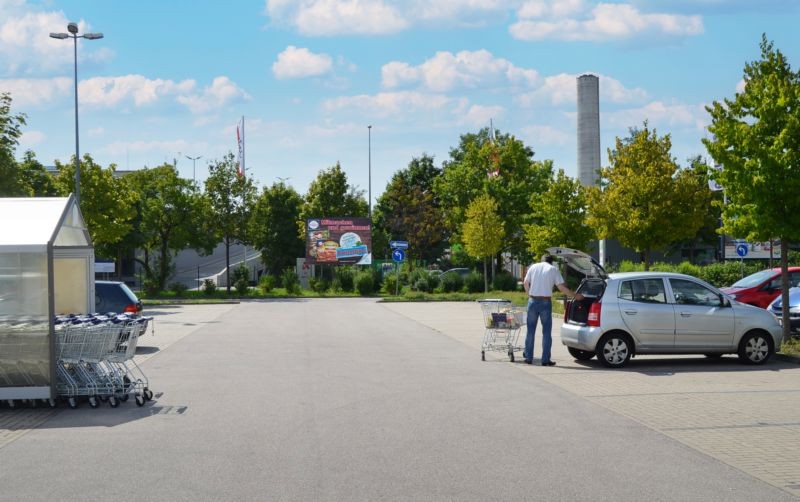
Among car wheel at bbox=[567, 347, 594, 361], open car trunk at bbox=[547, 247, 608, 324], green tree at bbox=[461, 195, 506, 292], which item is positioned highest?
green tree at bbox=[461, 195, 506, 292]

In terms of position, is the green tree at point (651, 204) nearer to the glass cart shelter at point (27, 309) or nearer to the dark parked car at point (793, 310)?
the dark parked car at point (793, 310)

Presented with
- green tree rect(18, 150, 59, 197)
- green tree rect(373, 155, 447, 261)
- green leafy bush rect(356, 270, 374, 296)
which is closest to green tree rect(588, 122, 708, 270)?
green leafy bush rect(356, 270, 374, 296)

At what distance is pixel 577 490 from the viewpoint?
21.0 ft

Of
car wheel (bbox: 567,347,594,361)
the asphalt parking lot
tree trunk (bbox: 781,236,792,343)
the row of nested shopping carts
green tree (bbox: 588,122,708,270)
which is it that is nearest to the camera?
the asphalt parking lot

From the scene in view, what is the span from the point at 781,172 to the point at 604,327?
15.9 ft

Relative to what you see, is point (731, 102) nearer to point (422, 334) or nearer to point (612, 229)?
point (422, 334)

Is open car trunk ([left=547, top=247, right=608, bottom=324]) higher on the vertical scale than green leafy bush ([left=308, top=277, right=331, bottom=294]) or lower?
higher

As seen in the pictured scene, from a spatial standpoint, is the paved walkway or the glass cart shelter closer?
the paved walkway

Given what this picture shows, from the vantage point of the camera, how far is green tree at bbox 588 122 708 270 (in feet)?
87.4

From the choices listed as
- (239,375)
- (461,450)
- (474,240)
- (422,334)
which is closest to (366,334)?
(422,334)

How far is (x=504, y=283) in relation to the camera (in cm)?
4659

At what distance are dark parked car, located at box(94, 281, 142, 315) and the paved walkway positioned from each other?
7.91m

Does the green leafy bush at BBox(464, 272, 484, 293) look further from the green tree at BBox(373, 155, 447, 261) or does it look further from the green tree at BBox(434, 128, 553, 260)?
the green tree at BBox(373, 155, 447, 261)

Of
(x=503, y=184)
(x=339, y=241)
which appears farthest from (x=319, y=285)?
(x=503, y=184)
